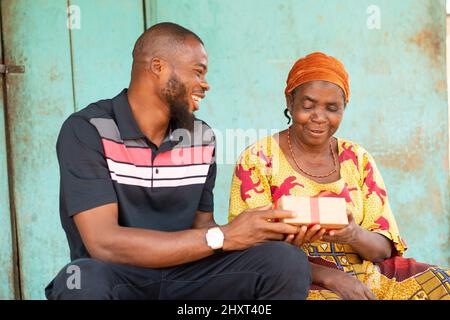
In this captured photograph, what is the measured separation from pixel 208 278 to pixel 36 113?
1.87 meters

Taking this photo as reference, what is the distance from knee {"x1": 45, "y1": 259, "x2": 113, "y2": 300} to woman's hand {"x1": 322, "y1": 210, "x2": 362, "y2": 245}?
0.92 metres

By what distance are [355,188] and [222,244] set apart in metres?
0.98

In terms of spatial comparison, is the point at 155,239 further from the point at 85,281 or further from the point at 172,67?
the point at 172,67

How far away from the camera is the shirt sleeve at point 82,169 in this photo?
287 centimetres

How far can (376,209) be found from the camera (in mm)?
3531

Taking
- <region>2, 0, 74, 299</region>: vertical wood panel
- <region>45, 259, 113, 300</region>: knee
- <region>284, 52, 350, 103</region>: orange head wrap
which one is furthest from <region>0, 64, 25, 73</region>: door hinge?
<region>45, 259, 113, 300</region>: knee

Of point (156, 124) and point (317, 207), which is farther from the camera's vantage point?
point (156, 124)

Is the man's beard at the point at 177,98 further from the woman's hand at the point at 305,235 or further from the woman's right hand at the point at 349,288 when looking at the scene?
the woman's right hand at the point at 349,288

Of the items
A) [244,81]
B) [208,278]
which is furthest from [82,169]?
[244,81]

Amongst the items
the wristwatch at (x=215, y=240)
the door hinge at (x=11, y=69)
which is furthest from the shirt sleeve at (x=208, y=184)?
the door hinge at (x=11, y=69)

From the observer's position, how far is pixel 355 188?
141 inches

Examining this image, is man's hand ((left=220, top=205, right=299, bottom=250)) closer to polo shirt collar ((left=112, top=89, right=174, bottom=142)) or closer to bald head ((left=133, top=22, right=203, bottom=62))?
polo shirt collar ((left=112, top=89, right=174, bottom=142))

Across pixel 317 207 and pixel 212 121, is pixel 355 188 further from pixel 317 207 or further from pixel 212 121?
pixel 212 121

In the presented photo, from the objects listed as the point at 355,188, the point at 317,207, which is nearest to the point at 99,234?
the point at 317,207
